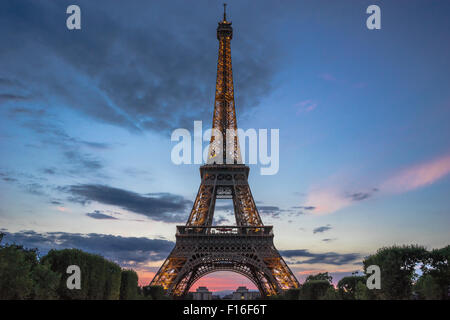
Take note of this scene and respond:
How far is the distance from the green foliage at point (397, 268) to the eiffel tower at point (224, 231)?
1388cm

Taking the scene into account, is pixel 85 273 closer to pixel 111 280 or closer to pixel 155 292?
pixel 111 280

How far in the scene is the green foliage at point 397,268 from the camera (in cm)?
2934

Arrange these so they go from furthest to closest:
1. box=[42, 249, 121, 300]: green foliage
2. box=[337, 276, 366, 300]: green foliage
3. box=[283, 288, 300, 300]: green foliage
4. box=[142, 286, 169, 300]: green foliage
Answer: box=[337, 276, 366, 300]: green foliage
box=[283, 288, 300, 300]: green foliage
box=[142, 286, 169, 300]: green foliage
box=[42, 249, 121, 300]: green foliage

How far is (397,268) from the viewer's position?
98.5ft

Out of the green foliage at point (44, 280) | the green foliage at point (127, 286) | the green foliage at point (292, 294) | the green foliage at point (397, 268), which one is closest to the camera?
the green foliage at point (44, 280)

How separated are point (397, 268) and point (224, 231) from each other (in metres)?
23.1

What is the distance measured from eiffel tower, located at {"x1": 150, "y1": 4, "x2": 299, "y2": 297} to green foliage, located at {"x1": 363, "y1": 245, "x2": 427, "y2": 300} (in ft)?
45.5

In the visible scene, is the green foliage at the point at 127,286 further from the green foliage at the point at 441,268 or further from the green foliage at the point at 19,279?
the green foliage at the point at 441,268

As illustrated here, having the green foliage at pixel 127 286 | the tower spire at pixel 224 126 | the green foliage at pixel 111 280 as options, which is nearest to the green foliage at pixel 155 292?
the green foliage at pixel 127 286

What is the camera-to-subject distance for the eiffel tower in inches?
1772

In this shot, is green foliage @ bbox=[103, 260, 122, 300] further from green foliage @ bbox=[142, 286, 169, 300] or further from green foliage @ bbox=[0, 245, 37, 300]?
green foliage @ bbox=[0, 245, 37, 300]

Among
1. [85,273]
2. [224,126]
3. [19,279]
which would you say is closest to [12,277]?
[19,279]

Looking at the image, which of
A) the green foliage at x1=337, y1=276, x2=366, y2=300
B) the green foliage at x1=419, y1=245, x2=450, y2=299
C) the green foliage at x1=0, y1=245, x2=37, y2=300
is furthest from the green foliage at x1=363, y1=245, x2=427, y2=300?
the green foliage at x1=0, y1=245, x2=37, y2=300

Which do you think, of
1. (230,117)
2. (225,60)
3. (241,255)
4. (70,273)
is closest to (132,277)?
(70,273)
